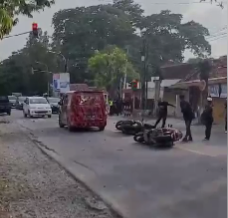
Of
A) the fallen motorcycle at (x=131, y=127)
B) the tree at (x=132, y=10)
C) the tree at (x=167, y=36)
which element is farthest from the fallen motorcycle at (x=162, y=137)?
the tree at (x=132, y=10)

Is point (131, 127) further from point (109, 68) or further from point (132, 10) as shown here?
point (132, 10)

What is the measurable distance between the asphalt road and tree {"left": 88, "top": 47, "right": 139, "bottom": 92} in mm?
41780

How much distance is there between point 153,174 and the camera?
40.4ft

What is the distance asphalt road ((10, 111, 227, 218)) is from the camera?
347 inches

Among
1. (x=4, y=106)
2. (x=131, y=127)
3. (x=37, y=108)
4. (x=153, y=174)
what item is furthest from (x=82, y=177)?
(x=4, y=106)

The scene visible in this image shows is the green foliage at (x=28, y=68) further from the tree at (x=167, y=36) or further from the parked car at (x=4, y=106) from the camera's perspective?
the parked car at (x=4, y=106)

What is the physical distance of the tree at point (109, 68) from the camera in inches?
2461

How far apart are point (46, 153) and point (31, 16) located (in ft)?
15.0

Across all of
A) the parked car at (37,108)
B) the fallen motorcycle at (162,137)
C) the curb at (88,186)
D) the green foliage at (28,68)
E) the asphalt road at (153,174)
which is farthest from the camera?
the green foliage at (28,68)

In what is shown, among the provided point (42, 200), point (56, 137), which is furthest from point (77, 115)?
point (42, 200)

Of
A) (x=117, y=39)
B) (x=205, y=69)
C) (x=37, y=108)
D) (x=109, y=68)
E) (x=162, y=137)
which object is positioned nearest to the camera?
(x=162, y=137)

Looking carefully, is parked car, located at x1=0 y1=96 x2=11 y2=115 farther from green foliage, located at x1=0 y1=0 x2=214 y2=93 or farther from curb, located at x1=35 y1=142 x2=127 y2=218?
curb, located at x1=35 y1=142 x2=127 y2=218

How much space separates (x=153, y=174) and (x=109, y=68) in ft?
169

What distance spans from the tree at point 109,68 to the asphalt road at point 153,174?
41.8 m
